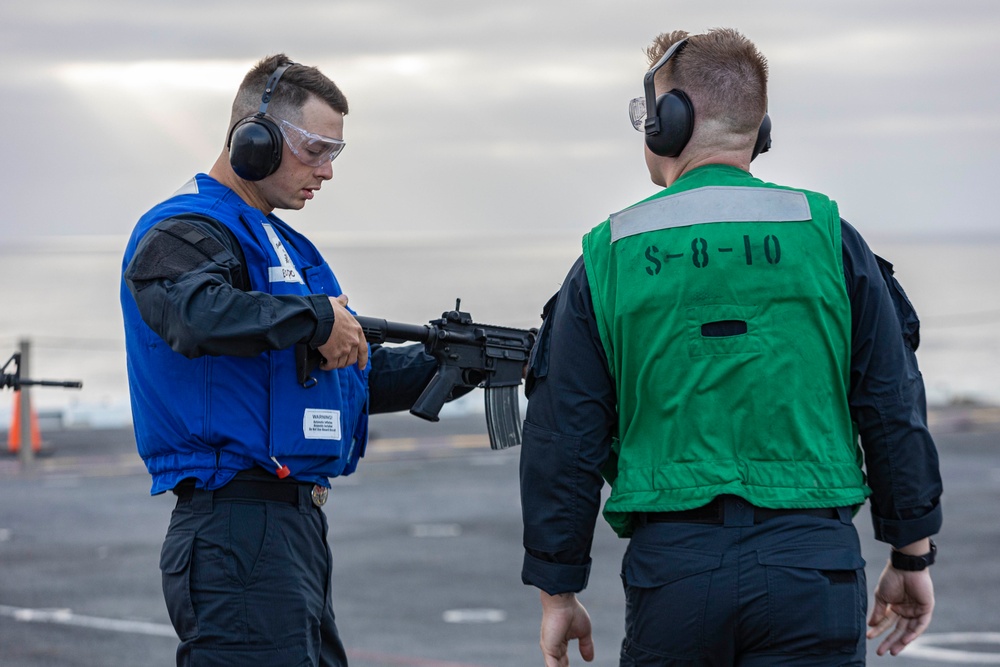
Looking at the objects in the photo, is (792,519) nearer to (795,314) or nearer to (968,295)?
(795,314)

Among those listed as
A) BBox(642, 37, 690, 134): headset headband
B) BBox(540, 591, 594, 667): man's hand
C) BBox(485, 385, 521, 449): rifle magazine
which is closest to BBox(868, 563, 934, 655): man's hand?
BBox(540, 591, 594, 667): man's hand

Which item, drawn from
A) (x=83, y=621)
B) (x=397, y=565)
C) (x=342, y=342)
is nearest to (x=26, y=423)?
(x=397, y=565)

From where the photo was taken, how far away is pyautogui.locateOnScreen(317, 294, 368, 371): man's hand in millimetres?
3518

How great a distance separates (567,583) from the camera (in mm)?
3242

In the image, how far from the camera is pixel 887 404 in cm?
314

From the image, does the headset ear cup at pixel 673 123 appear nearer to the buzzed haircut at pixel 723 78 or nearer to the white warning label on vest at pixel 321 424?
the buzzed haircut at pixel 723 78

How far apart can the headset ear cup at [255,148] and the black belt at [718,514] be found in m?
1.62

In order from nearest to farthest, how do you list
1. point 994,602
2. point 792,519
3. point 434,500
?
point 792,519, point 994,602, point 434,500

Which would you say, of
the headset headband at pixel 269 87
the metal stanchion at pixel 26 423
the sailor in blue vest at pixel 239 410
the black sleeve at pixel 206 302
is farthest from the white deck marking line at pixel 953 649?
the metal stanchion at pixel 26 423

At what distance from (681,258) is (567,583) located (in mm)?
896

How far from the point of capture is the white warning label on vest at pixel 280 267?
3662 millimetres

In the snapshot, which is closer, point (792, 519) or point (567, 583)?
point (792, 519)

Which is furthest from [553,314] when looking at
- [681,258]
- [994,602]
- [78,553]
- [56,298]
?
[56,298]

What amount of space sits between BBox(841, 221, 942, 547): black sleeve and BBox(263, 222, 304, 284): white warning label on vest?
5.23ft
